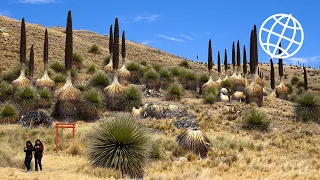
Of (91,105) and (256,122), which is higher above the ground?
(91,105)

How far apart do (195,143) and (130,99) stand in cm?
1222

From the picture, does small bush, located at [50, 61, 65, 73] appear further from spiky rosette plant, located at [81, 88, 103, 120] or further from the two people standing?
the two people standing

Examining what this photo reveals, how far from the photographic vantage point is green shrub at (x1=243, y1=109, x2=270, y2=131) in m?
26.5

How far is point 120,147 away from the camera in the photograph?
46.5 feet

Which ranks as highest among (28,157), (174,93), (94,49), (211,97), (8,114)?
Result: (94,49)

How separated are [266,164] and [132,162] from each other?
6.17 m

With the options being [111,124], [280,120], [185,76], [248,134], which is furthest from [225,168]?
[185,76]

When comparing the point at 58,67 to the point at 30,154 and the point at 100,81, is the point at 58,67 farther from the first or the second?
the point at 30,154

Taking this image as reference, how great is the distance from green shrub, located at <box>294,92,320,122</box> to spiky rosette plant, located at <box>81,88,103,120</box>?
51.8 ft

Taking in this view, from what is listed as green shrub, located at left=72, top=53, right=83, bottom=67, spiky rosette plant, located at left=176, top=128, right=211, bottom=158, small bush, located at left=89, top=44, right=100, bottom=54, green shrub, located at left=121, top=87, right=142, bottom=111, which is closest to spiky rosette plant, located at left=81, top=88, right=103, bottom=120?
green shrub, located at left=121, top=87, right=142, bottom=111

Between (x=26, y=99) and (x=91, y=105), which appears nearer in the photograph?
(x=91, y=105)

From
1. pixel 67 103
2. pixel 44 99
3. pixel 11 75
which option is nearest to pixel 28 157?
pixel 67 103

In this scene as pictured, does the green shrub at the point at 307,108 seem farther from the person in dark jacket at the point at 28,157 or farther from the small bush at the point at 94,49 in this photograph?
the small bush at the point at 94,49

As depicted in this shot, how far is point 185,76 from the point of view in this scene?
4372 centimetres
